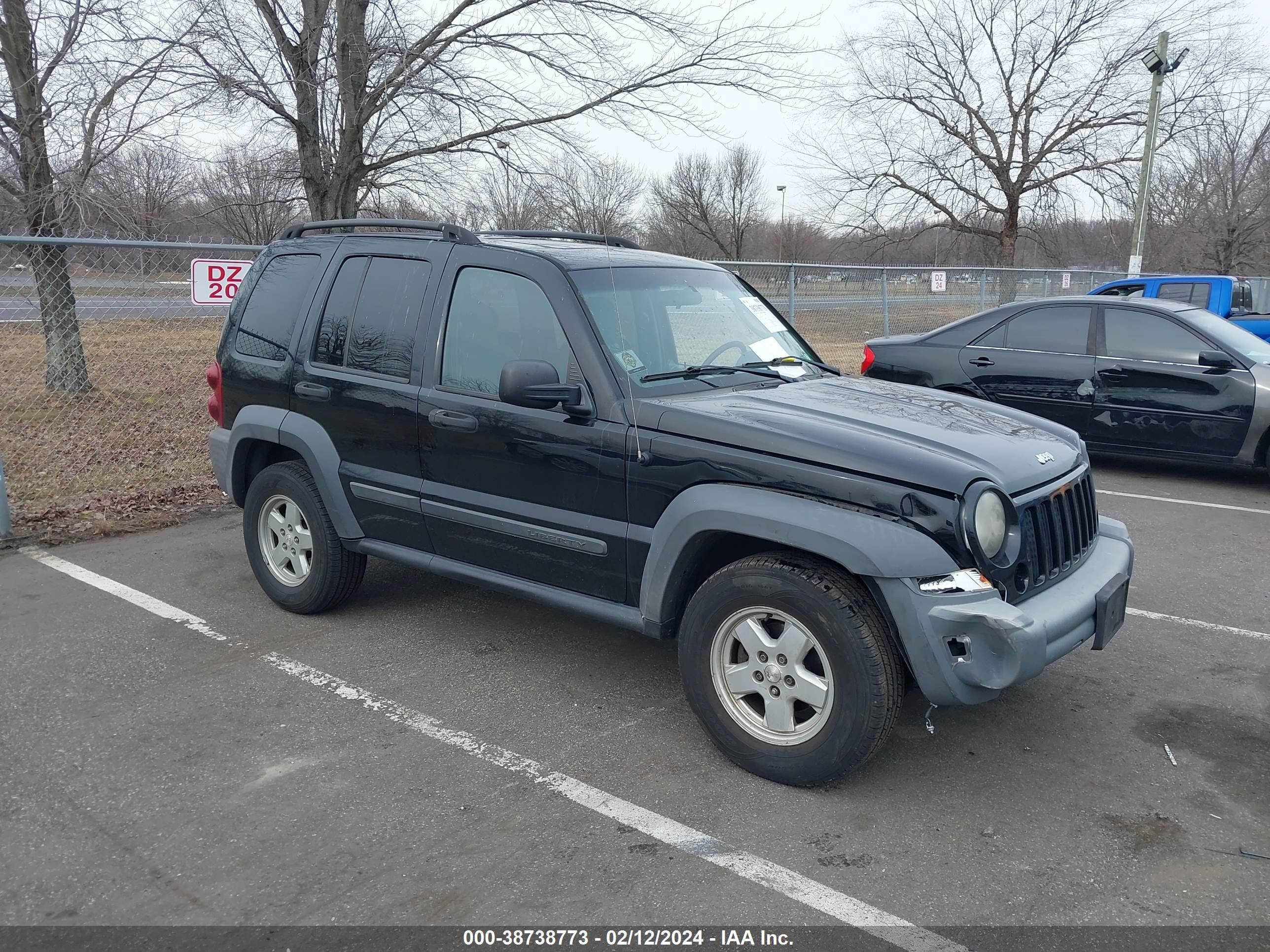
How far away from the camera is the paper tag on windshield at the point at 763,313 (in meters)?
4.90

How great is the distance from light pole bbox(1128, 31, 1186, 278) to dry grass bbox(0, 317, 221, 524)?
1536cm

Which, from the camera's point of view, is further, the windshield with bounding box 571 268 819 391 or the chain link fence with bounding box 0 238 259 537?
the chain link fence with bounding box 0 238 259 537

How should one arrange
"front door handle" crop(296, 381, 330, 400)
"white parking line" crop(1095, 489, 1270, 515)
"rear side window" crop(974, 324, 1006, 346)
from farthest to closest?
"rear side window" crop(974, 324, 1006, 346) → "white parking line" crop(1095, 489, 1270, 515) → "front door handle" crop(296, 381, 330, 400)

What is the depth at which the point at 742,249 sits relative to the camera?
46.8 meters

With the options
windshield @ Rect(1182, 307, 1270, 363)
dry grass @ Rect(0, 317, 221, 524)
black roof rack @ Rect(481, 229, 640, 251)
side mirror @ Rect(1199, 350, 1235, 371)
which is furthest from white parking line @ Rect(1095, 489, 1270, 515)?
dry grass @ Rect(0, 317, 221, 524)

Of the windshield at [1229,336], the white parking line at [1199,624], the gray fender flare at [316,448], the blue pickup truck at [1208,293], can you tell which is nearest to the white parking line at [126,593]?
the gray fender flare at [316,448]

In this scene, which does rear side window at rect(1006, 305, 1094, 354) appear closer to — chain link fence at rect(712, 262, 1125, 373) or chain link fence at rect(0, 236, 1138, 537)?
chain link fence at rect(712, 262, 1125, 373)

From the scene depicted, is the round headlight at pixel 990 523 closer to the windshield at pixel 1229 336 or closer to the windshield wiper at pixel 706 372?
the windshield wiper at pixel 706 372

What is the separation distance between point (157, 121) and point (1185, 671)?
33.9ft

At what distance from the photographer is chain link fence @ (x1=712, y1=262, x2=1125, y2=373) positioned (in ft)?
44.0

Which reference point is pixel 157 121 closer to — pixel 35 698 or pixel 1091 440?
pixel 35 698

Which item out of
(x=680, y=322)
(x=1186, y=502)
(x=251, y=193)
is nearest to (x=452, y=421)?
(x=680, y=322)

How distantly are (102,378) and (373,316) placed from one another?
473 cm

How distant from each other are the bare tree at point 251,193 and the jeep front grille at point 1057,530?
32.0 ft
